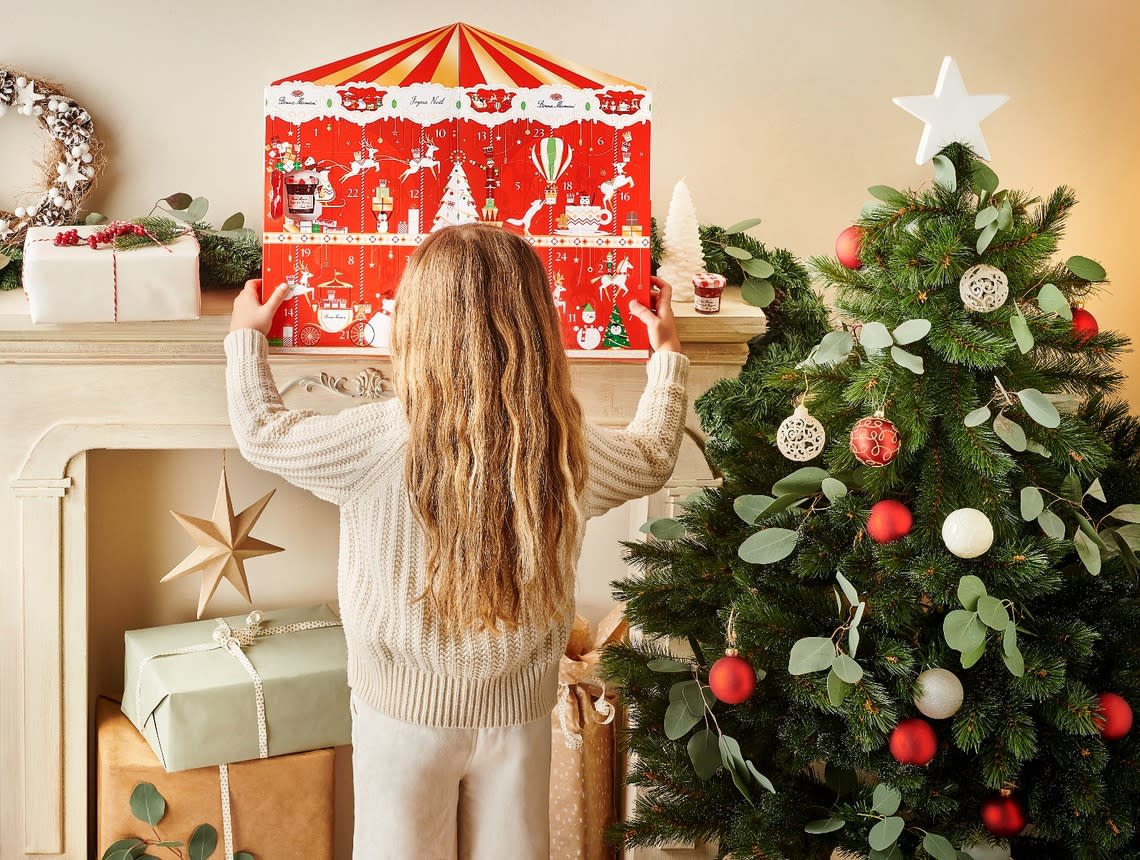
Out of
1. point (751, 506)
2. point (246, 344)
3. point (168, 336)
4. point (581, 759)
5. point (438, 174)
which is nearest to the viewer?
point (751, 506)

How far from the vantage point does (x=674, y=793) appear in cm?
163

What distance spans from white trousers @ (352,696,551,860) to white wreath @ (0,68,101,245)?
1103 mm

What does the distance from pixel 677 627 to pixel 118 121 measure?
1.44 m

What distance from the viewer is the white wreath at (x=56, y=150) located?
2.04 meters

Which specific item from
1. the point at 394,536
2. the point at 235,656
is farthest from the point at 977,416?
the point at 235,656

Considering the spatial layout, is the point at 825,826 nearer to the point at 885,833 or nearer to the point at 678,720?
the point at 885,833

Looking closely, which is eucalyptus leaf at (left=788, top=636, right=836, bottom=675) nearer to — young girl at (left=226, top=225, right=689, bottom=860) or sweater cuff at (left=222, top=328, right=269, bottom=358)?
young girl at (left=226, top=225, right=689, bottom=860)

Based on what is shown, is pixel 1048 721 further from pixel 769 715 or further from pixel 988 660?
pixel 769 715

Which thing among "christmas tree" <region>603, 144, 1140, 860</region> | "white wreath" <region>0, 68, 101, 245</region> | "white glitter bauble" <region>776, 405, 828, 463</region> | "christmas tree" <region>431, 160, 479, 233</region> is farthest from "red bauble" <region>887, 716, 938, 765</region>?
"white wreath" <region>0, 68, 101, 245</region>

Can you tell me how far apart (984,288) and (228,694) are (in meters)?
1.46

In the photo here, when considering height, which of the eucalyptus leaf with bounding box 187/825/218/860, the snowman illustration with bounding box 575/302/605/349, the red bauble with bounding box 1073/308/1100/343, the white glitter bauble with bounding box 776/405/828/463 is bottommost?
the eucalyptus leaf with bounding box 187/825/218/860

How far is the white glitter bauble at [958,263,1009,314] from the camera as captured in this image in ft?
4.30

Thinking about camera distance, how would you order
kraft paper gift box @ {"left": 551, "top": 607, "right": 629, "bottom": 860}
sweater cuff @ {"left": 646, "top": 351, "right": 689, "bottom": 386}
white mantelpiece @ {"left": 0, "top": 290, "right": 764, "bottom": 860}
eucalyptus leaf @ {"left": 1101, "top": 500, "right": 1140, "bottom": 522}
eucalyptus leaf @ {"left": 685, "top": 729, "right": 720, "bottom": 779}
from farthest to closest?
kraft paper gift box @ {"left": 551, "top": 607, "right": 629, "bottom": 860} < white mantelpiece @ {"left": 0, "top": 290, "right": 764, "bottom": 860} < sweater cuff @ {"left": 646, "top": 351, "right": 689, "bottom": 386} < eucalyptus leaf @ {"left": 685, "top": 729, "right": 720, "bottom": 779} < eucalyptus leaf @ {"left": 1101, "top": 500, "right": 1140, "bottom": 522}

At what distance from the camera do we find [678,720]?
Answer: 1561 millimetres
